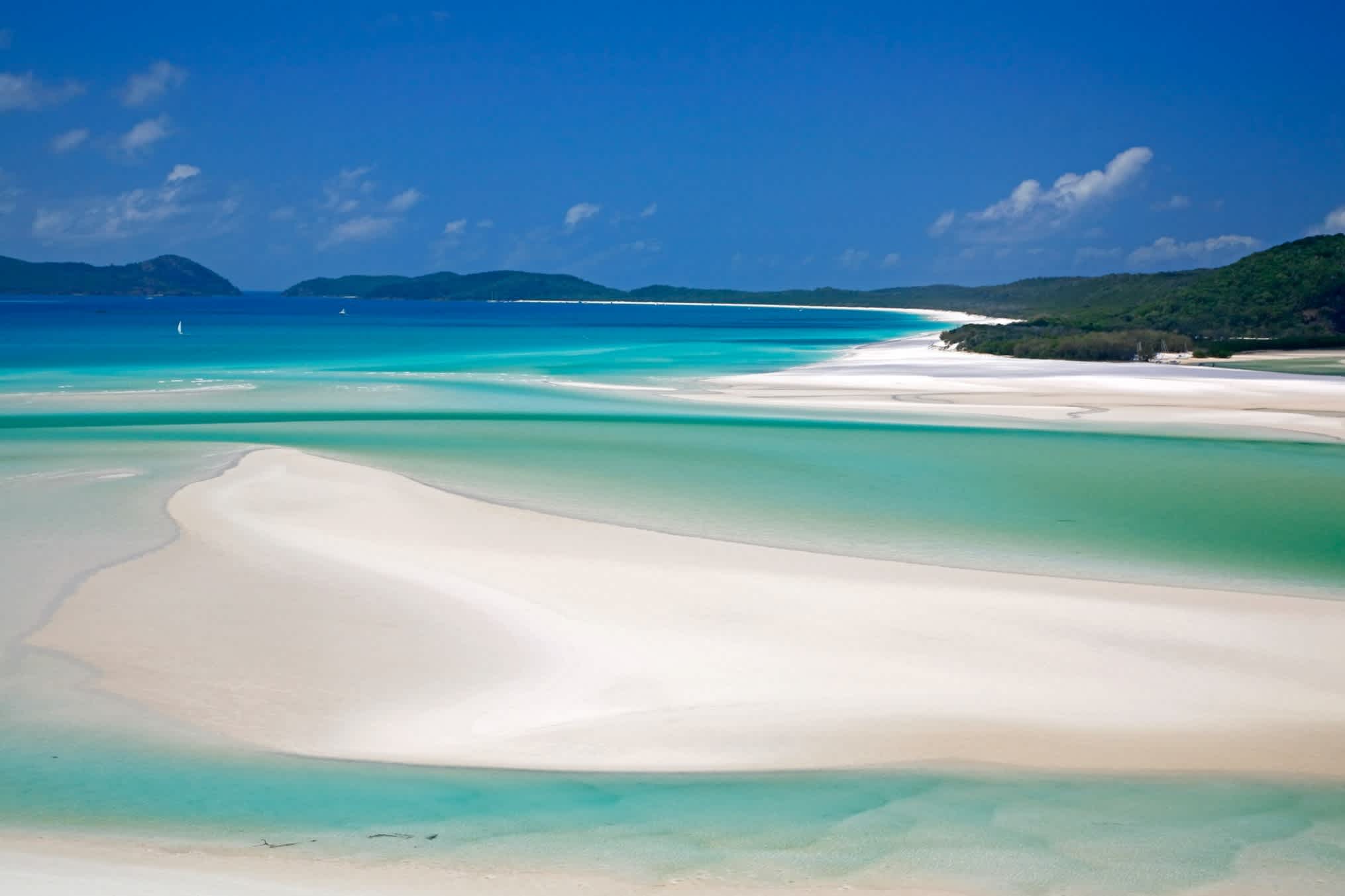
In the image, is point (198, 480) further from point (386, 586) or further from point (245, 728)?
point (245, 728)

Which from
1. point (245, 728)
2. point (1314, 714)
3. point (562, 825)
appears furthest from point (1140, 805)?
point (245, 728)

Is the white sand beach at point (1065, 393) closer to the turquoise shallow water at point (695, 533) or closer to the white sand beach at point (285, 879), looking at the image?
the turquoise shallow water at point (695, 533)

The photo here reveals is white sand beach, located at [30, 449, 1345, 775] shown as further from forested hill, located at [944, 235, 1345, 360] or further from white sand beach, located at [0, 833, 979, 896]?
forested hill, located at [944, 235, 1345, 360]

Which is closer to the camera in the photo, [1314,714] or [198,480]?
→ [1314,714]

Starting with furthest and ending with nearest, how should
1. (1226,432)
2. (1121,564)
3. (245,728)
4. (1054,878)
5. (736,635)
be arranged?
(1226,432), (1121,564), (736,635), (245,728), (1054,878)

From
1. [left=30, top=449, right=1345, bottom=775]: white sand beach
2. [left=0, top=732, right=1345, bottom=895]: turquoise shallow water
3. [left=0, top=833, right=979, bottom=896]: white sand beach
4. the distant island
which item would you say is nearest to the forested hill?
the distant island

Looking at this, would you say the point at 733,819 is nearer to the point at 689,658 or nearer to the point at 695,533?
the point at 689,658
